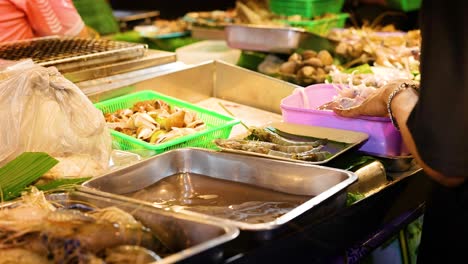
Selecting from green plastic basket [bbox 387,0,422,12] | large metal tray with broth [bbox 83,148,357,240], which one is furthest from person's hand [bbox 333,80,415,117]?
green plastic basket [bbox 387,0,422,12]

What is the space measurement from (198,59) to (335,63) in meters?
0.96

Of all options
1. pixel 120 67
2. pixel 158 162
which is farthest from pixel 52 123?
pixel 120 67

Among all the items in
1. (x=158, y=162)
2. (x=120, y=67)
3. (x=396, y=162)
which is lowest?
(x=396, y=162)

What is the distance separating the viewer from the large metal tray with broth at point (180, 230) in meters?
1.50

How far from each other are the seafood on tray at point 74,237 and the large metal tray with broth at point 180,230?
0.04 m

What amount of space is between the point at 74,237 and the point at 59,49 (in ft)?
6.81

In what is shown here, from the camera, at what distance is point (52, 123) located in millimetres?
2275

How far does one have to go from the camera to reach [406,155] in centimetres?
Answer: 255

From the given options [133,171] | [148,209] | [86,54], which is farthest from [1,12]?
[148,209]

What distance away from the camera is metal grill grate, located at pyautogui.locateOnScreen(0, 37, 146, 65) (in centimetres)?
314

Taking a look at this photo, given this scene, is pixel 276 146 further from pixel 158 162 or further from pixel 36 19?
pixel 36 19

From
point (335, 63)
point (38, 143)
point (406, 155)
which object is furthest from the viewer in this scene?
point (335, 63)

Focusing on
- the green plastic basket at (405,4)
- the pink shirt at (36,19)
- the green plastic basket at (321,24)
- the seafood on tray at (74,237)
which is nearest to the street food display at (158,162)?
the seafood on tray at (74,237)

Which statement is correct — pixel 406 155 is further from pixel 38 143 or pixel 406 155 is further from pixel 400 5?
pixel 400 5
